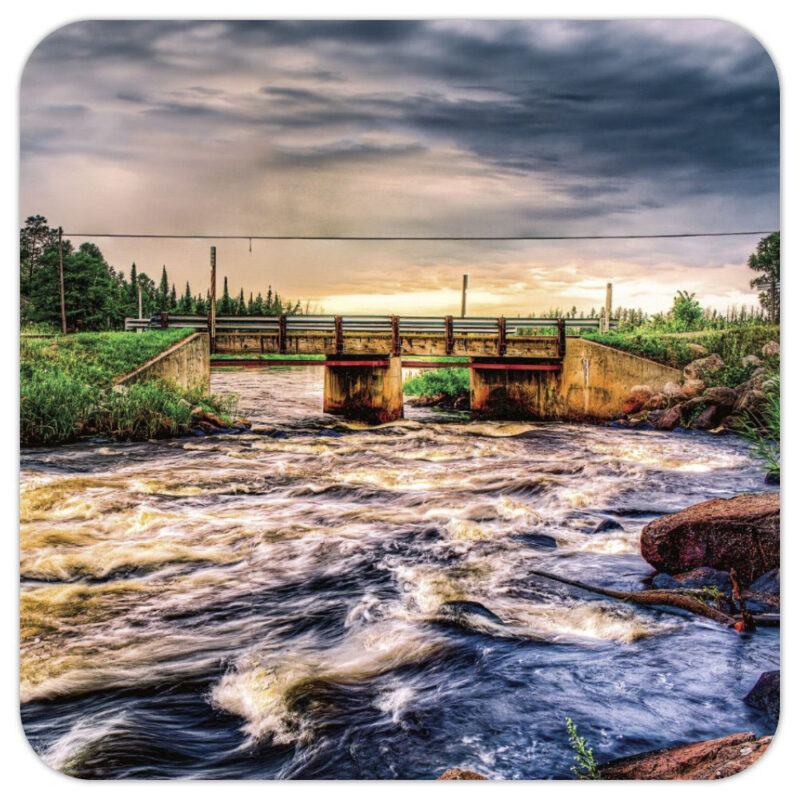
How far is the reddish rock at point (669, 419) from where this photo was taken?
594 cm

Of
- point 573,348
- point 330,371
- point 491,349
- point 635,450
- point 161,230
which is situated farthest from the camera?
point 330,371

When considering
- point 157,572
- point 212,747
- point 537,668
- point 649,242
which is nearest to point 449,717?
point 537,668

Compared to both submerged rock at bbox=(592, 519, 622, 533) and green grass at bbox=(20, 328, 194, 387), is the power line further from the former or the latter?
submerged rock at bbox=(592, 519, 622, 533)

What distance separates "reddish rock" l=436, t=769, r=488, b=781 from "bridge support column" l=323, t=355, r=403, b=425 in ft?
19.9

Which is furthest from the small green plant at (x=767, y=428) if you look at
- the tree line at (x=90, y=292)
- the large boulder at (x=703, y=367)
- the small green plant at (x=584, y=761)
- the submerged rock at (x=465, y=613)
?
the tree line at (x=90, y=292)

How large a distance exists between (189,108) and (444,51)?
1.60 metres

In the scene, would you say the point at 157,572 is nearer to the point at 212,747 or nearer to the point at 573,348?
the point at 212,747

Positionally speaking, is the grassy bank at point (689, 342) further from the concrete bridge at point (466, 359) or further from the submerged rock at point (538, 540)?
the submerged rock at point (538, 540)

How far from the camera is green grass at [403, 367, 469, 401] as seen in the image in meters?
9.53

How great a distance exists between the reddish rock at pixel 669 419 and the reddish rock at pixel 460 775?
12.0ft

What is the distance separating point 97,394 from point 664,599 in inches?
168

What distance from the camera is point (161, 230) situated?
4.70 metres

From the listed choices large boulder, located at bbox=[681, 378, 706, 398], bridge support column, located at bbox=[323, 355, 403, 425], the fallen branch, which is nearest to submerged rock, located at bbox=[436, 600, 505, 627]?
the fallen branch

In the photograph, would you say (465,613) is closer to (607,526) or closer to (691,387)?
(607,526)
